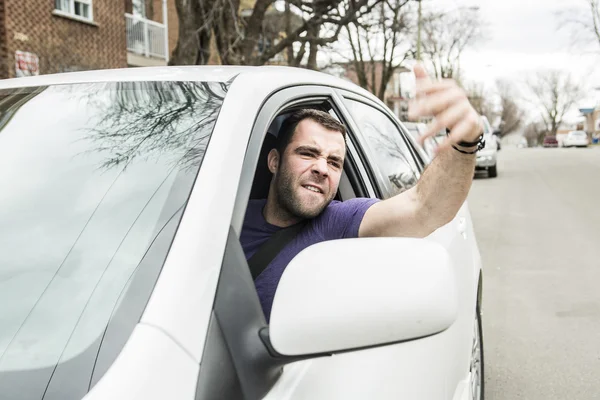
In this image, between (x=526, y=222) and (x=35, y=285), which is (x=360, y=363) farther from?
(x=526, y=222)

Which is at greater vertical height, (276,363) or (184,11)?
(184,11)

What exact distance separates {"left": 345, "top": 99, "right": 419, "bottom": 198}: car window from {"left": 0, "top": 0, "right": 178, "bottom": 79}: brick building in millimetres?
10287

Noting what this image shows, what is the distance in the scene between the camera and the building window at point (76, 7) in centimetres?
1518

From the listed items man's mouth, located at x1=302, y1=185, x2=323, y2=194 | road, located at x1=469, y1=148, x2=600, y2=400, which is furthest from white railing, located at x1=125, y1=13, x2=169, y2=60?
man's mouth, located at x1=302, y1=185, x2=323, y2=194

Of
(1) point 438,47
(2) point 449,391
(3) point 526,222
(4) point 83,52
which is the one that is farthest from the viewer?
(1) point 438,47

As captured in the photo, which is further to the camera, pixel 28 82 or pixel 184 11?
pixel 184 11

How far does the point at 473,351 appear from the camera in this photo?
294 cm

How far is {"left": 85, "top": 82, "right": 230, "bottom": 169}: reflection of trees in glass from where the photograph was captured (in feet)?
5.12

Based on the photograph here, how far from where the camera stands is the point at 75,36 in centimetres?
1502

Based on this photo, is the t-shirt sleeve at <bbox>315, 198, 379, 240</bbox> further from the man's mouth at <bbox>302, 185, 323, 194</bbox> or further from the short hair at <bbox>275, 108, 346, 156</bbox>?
the short hair at <bbox>275, 108, 346, 156</bbox>

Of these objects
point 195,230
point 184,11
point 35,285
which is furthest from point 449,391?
point 184,11

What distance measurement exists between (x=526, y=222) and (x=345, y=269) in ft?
34.5

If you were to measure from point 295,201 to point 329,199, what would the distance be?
119mm

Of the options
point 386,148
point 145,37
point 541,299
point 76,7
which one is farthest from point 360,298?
point 145,37
